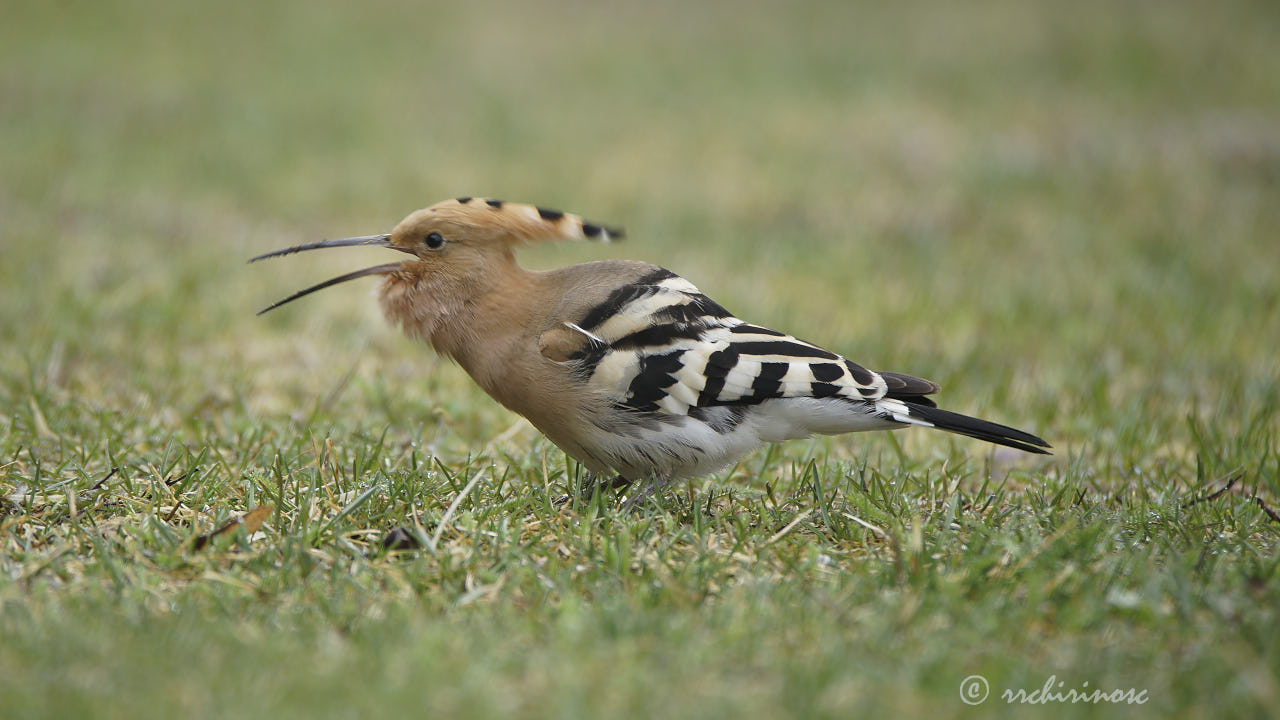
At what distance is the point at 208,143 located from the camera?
32.2ft

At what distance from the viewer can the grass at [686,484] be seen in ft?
7.95

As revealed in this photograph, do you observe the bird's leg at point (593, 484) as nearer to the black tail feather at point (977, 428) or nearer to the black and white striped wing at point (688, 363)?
the black and white striped wing at point (688, 363)

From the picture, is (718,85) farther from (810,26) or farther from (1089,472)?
(1089,472)

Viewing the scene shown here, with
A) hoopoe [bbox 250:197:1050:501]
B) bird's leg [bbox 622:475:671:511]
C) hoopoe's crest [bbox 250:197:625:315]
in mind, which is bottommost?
bird's leg [bbox 622:475:671:511]

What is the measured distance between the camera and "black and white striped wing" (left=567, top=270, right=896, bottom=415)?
3355 millimetres

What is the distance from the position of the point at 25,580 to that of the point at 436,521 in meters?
1.04

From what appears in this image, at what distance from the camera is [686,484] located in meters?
3.94

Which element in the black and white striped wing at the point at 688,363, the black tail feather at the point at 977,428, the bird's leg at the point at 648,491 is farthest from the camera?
the bird's leg at the point at 648,491

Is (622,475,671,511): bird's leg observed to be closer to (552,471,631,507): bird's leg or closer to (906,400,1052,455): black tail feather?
(552,471,631,507): bird's leg

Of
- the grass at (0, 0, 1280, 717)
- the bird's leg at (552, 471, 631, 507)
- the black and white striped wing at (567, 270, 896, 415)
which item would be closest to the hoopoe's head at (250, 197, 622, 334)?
the black and white striped wing at (567, 270, 896, 415)

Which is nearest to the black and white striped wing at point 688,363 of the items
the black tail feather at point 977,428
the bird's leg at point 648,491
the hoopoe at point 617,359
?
the hoopoe at point 617,359

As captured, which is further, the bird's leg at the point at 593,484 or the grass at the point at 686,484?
the bird's leg at the point at 593,484

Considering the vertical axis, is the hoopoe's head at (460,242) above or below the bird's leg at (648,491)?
above

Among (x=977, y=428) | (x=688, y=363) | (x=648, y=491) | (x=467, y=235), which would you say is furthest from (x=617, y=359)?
(x=977, y=428)
